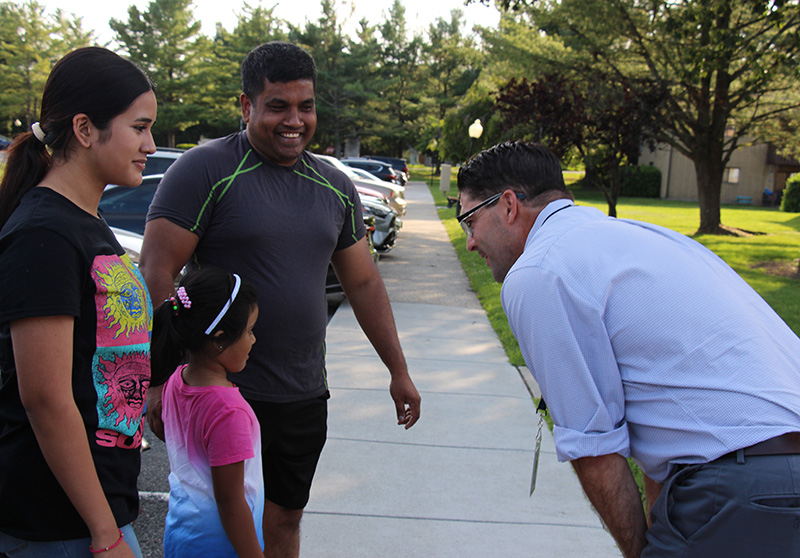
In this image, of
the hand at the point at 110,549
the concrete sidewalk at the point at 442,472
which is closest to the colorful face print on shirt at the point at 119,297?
the hand at the point at 110,549

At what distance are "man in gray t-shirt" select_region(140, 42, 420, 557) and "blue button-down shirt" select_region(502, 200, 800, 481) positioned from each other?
1016mm

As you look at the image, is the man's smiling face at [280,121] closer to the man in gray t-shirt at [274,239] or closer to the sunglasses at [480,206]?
the man in gray t-shirt at [274,239]

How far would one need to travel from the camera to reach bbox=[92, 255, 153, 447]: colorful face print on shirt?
62.2 inches

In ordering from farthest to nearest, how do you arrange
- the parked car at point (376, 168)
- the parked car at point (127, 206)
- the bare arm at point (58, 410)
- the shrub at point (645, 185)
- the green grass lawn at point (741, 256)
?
1. the shrub at point (645, 185)
2. the parked car at point (376, 168)
3. the green grass lawn at point (741, 256)
4. the parked car at point (127, 206)
5. the bare arm at point (58, 410)

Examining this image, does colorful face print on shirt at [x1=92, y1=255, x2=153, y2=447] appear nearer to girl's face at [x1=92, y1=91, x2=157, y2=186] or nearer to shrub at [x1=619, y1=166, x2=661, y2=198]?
girl's face at [x1=92, y1=91, x2=157, y2=186]

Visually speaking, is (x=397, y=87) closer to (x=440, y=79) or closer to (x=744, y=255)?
(x=440, y=79)

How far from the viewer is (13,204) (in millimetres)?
1592

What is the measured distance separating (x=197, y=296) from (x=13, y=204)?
55 centimetres

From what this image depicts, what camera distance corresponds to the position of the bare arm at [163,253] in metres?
2.36

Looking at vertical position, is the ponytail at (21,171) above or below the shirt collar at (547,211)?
above

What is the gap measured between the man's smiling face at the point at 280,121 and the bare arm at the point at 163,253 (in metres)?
0.44

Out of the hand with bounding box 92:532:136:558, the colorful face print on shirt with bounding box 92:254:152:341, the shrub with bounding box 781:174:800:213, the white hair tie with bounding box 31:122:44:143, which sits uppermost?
the white hair tie with bounding box 31:122:44:143

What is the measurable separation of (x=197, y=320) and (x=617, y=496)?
1.25 metres

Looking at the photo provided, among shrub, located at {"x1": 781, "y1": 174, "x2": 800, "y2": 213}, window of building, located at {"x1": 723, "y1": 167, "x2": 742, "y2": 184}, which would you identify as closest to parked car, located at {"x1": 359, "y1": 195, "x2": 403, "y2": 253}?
shrub, located at {"x1": 781, "y1": 174, "x2": 800, "y2": 213}
